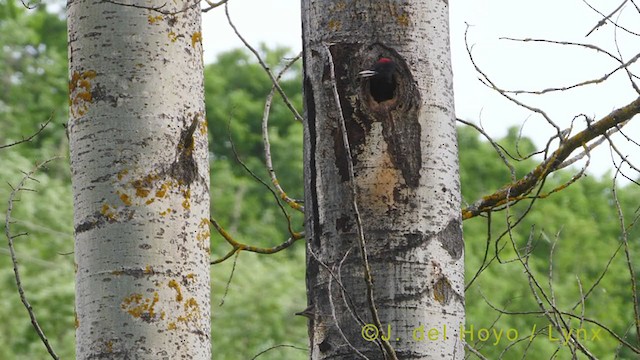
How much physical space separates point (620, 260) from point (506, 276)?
10.4 ft

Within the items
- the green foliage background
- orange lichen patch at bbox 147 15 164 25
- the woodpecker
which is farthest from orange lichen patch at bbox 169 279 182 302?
the green foliage background

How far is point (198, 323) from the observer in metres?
3.04

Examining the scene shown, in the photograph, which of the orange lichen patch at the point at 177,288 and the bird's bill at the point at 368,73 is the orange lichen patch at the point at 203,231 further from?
the bird's bill at the point at 368,73

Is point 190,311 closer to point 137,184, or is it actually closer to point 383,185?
point 137,184

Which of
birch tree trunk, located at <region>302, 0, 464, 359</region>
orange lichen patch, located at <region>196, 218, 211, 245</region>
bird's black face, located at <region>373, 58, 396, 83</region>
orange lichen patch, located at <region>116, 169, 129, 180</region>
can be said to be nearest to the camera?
birch tree trunk, located at <region>302, 0, 464, 359</region>

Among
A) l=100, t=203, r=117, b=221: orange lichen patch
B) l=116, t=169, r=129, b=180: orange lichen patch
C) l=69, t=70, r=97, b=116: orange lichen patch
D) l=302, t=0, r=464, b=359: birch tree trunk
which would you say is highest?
l=69, t=70, r=97, b=116: orange lichen patch

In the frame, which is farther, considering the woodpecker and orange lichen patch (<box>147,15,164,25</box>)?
orange lichen patch (<box>147,15,164,25</box>)

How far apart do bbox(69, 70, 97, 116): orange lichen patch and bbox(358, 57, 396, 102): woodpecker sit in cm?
95

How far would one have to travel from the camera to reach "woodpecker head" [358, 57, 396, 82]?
2.39 m

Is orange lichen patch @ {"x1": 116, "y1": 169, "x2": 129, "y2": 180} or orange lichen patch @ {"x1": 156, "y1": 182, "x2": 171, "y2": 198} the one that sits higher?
orange lichen patch @ {"x1": 116, "y1": 169, "x2": 129, "y2": 180}

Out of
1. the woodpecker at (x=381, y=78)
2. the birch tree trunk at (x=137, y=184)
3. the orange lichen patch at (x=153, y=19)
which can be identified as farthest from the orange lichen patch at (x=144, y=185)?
the woodpecker at (x=381, y=78)

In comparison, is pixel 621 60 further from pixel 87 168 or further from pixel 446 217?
pixel 87 168

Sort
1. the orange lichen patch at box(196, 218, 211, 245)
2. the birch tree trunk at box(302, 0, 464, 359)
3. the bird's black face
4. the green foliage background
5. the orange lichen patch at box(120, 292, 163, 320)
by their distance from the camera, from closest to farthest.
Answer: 1. the birch tree trunk at box(302, 0, 464, 359)
2. the bird's black face
3. the orange lichen patch at box(120, 292, 163, 320)
4. the orange lichen patch at box(196, 218, 211, 245)
5. the green foliage background

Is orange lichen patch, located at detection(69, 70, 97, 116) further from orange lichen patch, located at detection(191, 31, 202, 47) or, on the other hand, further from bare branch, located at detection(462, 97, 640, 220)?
bare branch, located at detection(462, 97, 640, 220)
